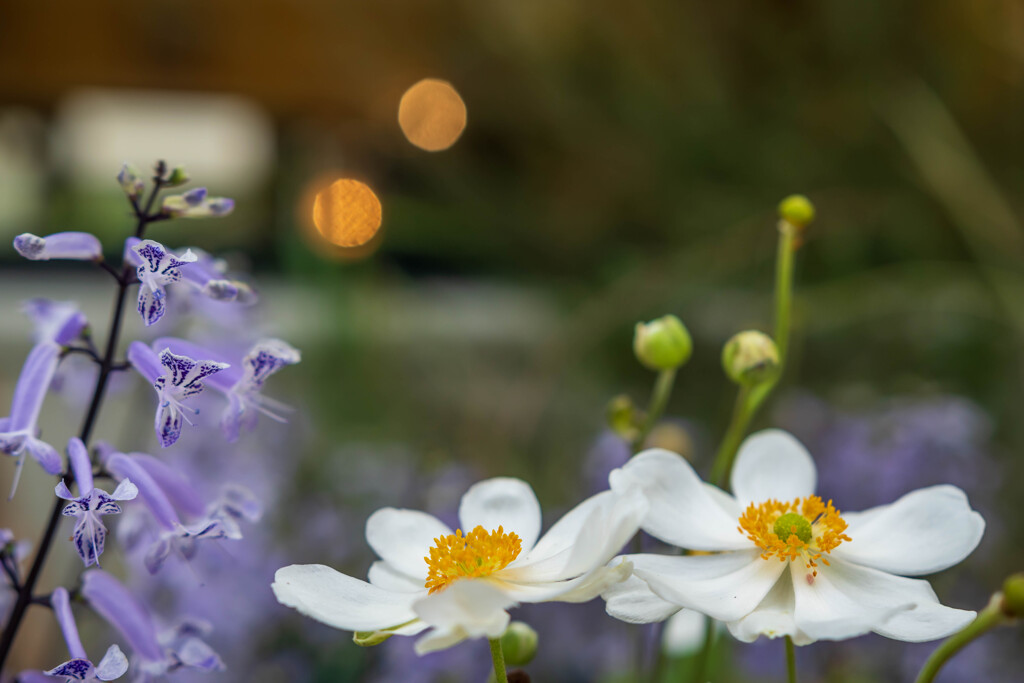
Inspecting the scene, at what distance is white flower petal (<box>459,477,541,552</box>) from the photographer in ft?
0.68

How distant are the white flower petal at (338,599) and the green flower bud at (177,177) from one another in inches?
3.8

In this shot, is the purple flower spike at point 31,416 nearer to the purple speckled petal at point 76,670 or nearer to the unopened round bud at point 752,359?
the purple speckled petal at point 76,670

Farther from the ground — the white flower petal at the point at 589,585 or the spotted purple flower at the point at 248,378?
the spotted purple flower at the point at 248,378

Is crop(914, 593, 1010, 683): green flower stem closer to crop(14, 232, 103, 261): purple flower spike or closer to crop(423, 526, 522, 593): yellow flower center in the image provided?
crop(423, 526, 522, 593): yellow flower center

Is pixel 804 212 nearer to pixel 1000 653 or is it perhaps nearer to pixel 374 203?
Result: pixel 1000 653

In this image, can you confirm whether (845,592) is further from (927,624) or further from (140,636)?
(140,636)

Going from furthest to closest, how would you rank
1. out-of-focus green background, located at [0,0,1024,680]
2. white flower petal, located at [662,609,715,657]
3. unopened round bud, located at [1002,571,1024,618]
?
out-of-focus green background, located at [0,0,1024,680] → white flower petal, located at [662,609,715,657] → unopened round bud, located at [1002,571,1024,618]


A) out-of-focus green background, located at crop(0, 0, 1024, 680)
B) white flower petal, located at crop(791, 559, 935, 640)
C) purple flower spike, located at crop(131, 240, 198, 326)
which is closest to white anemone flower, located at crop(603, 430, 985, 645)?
white flower petal, located at crop(791, 559, 935, 640)

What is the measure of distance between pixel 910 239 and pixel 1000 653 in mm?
472

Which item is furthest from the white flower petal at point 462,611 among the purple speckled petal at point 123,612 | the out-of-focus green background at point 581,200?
the out-of-focus green background at point 581,200

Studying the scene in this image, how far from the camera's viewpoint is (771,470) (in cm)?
22

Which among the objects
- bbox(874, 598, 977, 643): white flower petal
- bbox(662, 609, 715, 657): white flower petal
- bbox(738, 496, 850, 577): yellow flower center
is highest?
bbox(738, 496, 850, 577): yellow flower center

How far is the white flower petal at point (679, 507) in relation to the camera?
182 mm

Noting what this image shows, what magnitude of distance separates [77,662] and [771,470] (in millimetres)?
161
